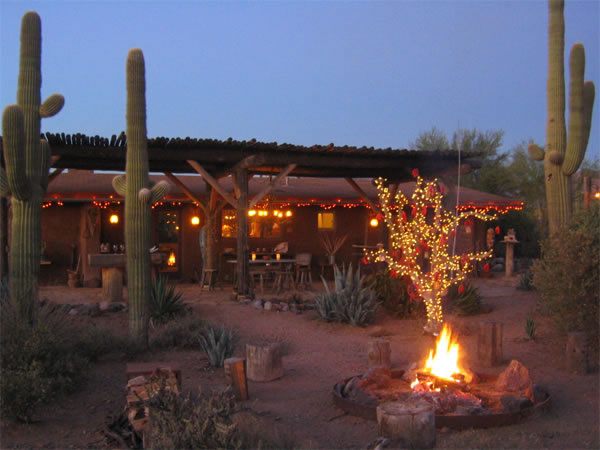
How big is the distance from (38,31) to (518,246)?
19738 millimetres

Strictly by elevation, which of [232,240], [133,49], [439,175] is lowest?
[232,240]

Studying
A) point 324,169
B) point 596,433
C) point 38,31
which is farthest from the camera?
point 324,169

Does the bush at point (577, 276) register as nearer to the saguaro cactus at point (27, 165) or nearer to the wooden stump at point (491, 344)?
the wooden stump at point (491, 344)

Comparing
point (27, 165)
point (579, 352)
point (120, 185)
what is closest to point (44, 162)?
point (27, 165)

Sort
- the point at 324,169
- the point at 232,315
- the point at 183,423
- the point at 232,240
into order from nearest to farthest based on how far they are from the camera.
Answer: the point at 183,423, the point at 232,315, the point at 324,169, the point at 232,240

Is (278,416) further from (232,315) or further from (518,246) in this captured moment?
(518,246)

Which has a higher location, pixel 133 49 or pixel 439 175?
pixel 133 49

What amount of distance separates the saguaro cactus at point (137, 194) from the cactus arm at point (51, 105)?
0.99m

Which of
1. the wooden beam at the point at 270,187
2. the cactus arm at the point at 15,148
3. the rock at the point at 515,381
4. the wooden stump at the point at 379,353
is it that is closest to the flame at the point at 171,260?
the wooden beam at the point at 270,187

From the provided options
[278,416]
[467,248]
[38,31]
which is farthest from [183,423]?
[467,248]

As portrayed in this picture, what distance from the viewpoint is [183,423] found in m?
4.45

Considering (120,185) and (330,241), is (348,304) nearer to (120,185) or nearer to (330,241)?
(120,185)

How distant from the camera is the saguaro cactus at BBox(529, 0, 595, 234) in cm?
1047

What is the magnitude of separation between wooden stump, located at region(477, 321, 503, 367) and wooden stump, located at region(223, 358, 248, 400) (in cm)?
349
